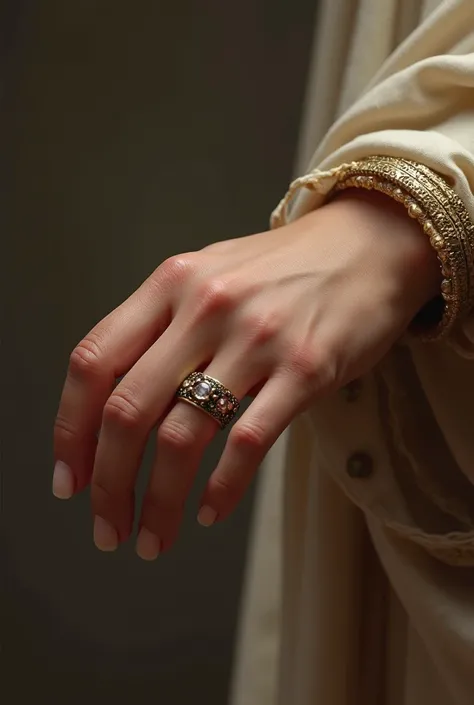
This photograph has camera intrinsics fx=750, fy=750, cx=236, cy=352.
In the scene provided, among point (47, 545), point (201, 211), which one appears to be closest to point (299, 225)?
point (201, 211)

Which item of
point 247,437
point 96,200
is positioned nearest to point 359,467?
point 247,437

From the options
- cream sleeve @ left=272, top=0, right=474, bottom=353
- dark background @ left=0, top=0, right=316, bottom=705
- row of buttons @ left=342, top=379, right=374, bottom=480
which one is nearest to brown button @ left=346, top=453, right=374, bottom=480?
row of buttons @ left=342, top=379, right=374, bottom=480

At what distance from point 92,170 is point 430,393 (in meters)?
0.64

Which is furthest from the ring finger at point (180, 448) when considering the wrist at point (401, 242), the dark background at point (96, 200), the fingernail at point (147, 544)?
the dark background at point (96, 200)

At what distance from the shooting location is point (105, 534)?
0.42 m

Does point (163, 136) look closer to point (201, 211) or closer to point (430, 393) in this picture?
point (201, 211)

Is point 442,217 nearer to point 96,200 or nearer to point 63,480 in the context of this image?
point 63,480

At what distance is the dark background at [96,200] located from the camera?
96 cm

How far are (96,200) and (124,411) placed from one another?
0.64 m

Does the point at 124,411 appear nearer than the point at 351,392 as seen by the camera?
Yes

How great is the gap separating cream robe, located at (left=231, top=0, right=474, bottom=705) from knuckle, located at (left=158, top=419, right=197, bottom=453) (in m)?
0.13

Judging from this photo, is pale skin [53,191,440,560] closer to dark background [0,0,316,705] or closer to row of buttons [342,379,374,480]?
row of buttons [342,379,374,480]

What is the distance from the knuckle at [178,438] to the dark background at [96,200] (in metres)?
0.61

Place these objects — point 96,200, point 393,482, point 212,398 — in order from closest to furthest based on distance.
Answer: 1. point 212,398
2. point 393,482
3. point 96,200
